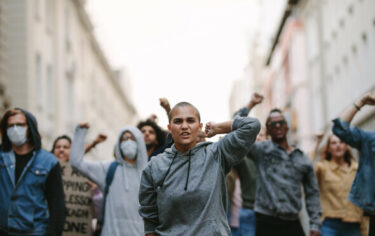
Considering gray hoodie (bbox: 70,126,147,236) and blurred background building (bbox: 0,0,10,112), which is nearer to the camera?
gray hoodie (bbox: 70,126,147,236)

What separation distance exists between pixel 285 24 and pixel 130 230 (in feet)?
139

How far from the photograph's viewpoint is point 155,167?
15.1ft

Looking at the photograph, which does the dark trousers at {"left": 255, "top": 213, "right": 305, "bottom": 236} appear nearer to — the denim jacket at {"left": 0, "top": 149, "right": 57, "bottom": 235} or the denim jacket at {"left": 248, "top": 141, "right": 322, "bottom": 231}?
the denim jacket at {"left": 248, "top": 141, "right": 322, "bottom": 231}

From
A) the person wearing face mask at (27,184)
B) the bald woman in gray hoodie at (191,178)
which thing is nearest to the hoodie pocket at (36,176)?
the person wearing face mask at (27,184)

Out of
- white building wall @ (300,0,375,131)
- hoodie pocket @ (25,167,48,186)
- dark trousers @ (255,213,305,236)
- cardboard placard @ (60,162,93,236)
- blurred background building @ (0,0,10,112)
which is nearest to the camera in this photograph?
hoodie pocket @ (25,167,48,186)

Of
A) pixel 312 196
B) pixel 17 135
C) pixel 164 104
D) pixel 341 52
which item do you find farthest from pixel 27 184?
pixel 341 52

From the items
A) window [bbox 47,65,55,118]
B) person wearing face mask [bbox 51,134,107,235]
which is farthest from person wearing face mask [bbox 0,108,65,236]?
window [bbox 47,65,55,118]

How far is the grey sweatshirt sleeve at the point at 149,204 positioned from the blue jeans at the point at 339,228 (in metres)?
4.24

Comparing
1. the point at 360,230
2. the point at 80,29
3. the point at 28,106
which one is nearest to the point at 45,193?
the point at 360,230

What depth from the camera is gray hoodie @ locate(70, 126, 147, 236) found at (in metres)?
6.73

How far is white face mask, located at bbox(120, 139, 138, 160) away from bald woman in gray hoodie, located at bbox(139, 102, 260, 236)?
2.32 metres

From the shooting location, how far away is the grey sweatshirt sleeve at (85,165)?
720 cm

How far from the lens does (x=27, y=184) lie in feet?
20.6

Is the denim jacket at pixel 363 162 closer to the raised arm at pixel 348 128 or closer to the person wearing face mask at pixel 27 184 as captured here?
the raised arm at pixel 348 128
